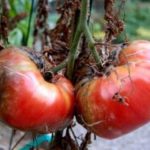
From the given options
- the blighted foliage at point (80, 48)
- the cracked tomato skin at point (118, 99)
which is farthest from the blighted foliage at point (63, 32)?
the cracked tomato skin at point (118, 99)

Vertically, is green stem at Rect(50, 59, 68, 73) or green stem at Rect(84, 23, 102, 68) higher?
green stem at Rect(84, 23, 102, 68)

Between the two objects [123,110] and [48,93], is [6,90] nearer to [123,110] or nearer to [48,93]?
[48,93]

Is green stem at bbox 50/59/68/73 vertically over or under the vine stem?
under

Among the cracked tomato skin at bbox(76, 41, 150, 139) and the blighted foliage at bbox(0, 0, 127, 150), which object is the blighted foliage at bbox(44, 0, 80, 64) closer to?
the blighted foliage at bbox(0, 0, 127, 150)

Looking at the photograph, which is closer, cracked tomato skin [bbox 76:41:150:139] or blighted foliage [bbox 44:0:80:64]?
cracked tomato skin [bbox 76:41:150:139]

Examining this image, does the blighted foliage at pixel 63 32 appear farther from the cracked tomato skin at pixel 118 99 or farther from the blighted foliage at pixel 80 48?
the cracked tomato skin at pixel 118 99

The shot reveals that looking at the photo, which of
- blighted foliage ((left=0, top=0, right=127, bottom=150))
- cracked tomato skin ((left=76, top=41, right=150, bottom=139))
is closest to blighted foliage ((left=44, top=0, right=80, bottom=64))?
blighted foliage ((left=0, top=0, right=127, bottom=150))
